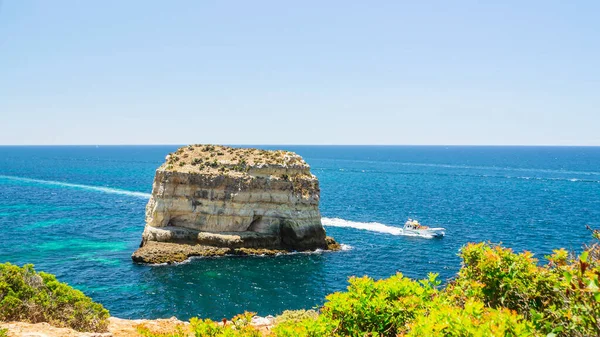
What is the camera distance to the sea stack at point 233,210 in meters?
45.9

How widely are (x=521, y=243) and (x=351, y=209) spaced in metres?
30.3

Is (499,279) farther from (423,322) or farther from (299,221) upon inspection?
(299,221)

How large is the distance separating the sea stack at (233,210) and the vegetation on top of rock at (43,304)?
25.1m

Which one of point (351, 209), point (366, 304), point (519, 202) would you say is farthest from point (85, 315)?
point (519, 202)

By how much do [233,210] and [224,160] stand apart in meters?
6.70

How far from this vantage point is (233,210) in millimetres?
46406

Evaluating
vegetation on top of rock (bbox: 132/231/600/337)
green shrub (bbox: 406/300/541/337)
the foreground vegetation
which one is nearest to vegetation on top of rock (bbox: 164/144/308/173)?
the foreground vegetation

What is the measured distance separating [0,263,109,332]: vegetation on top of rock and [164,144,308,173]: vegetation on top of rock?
2805cm

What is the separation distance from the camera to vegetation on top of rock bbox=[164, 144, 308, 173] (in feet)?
158

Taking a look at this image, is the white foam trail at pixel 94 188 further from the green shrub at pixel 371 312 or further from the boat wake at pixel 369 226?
the green shrub at pixel 371 312

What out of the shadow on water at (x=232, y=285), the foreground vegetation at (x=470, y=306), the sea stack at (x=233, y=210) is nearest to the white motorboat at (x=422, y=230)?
the sea stack at (x=233, y=210)

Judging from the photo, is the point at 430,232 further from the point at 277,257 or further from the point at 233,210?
the point at 233,210

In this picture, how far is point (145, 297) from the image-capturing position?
112 ft

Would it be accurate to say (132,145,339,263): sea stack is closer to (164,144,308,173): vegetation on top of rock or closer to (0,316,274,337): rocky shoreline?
(164,144,308,173): vegetation on top of rock
